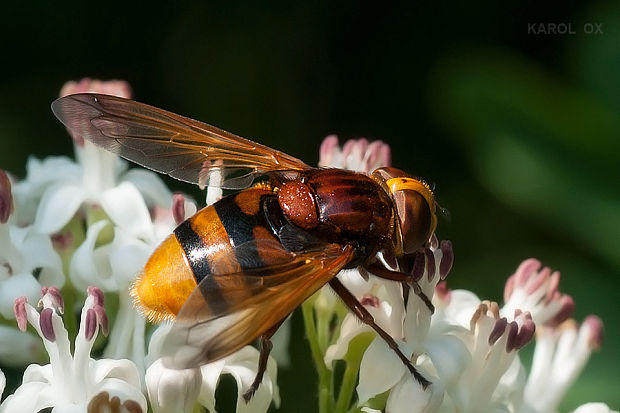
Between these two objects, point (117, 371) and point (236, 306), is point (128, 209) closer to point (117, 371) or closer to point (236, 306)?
point (117, 371)

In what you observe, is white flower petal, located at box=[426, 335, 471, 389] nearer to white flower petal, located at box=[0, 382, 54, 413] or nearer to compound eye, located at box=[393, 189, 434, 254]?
compound eye, located at box=[393, 189, 434, 254]

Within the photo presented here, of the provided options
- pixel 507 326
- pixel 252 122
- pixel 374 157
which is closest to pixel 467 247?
pixel 252 122

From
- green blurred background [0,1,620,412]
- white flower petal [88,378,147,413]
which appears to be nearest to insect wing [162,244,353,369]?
white flower petal [88,378,147,413]

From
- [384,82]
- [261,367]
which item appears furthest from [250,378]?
[384,82]

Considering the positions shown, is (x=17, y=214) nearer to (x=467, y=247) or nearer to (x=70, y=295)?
(x=70, y=295)

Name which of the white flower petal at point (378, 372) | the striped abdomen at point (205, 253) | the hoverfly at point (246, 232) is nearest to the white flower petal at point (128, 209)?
the hoverfly at point (246, 232)

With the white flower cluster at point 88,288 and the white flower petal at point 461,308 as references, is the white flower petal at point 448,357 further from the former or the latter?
the white flower cluster at point 88,288
